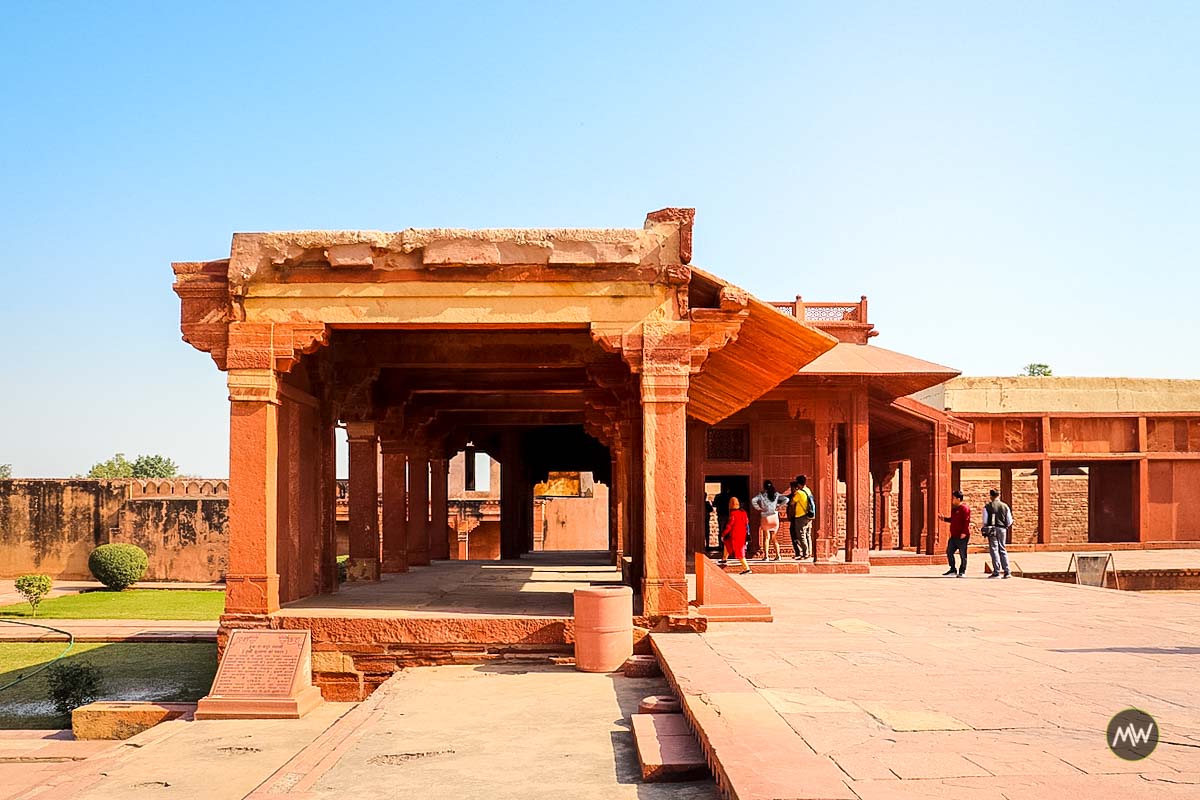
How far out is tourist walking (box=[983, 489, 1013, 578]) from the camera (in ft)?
55.3

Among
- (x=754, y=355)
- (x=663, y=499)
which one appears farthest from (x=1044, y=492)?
(x=663, y=499)

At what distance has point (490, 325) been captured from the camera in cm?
1005

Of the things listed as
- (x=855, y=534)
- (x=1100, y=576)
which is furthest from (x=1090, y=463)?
(x=855, y=534)

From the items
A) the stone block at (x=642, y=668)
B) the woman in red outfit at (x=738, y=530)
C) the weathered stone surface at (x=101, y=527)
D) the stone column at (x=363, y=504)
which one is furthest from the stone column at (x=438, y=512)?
the stone block at (x=642, y=668)

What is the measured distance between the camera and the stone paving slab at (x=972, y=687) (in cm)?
461

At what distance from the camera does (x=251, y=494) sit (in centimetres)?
980

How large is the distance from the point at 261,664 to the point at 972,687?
5.70 metres

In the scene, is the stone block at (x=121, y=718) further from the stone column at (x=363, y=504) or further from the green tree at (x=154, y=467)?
the green tree at (x=154, y=467)

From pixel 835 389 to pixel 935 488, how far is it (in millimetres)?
4285

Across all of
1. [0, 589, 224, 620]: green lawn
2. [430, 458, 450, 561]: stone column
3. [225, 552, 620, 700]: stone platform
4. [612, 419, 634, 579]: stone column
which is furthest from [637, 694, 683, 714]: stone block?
[430, 458, 450, 561]: stone column

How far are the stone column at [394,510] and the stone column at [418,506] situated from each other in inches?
14.7

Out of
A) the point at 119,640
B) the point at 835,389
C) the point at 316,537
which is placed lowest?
the point at 119,640

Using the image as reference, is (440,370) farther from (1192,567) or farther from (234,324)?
(1192,567)

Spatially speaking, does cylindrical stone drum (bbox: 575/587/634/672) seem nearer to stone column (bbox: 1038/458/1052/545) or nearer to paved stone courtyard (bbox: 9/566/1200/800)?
paved stone courtyard (bbox: 9/566/1200/800)
